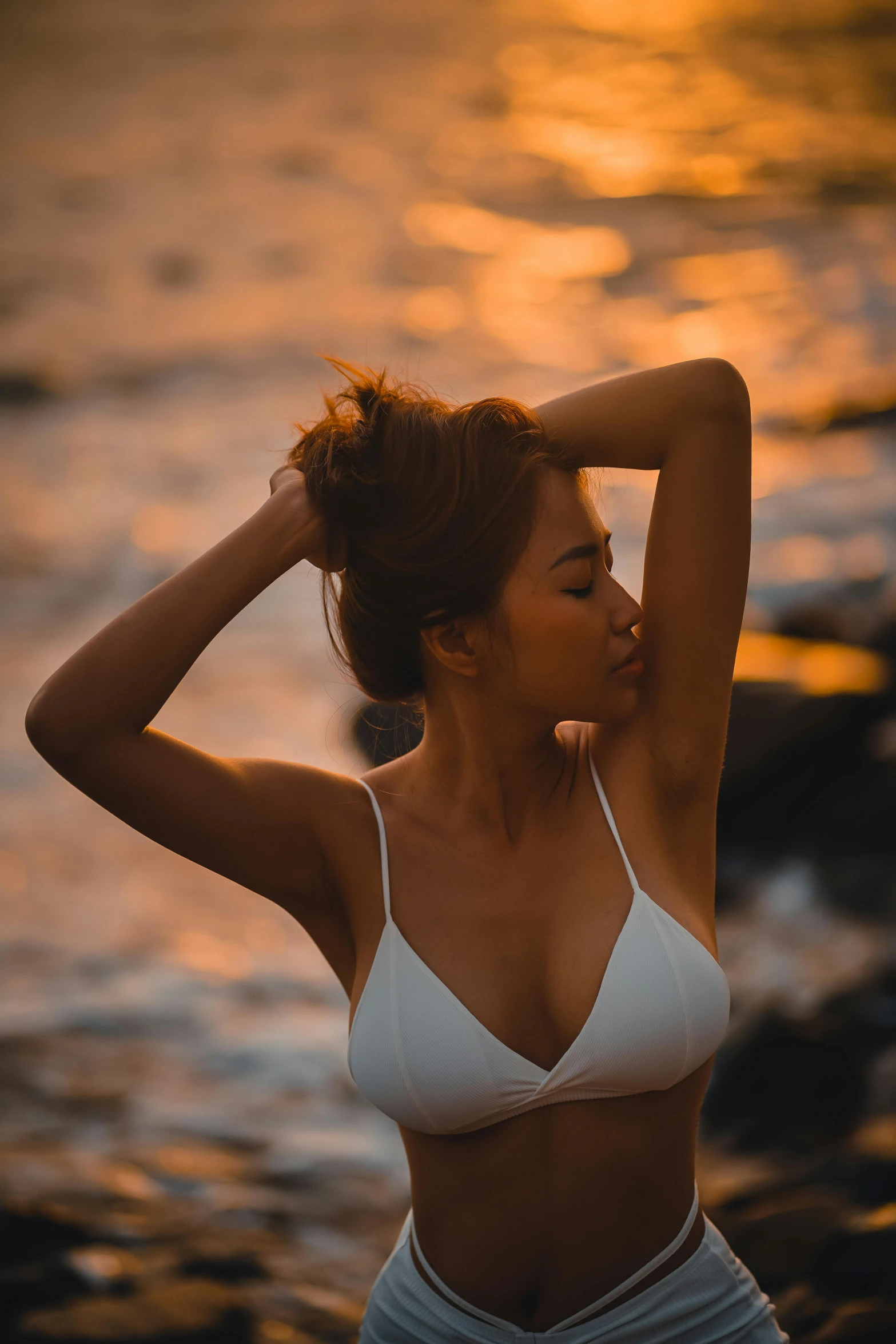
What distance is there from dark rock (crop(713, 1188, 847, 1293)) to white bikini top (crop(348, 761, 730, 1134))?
7.45 ft

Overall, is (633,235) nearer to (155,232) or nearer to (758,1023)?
(155,232)

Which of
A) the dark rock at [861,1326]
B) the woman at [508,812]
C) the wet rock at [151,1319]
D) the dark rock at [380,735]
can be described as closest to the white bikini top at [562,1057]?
the woman at [508,812]

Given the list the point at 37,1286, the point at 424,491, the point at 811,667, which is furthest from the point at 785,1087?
the point at 424,491

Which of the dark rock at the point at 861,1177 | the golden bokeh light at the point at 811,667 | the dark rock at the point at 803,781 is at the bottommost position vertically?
the dark rock at the point at 861,1177

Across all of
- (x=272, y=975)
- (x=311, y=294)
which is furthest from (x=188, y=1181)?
(x=311, y=294)

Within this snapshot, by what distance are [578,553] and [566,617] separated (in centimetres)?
9

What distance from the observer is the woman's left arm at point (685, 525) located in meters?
1.77

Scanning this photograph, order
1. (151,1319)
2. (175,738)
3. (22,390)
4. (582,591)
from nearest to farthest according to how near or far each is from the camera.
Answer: (175,738)
(582,591)
(151,1319)
(22,390)

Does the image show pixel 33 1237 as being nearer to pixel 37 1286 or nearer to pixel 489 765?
pixel 37 1286

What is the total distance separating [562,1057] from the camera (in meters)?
1.65

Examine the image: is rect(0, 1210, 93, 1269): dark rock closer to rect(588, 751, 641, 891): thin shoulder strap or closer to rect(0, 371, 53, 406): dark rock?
rect(588, 751, 641, 891): thin shoulder strap

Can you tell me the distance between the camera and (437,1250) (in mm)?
1783

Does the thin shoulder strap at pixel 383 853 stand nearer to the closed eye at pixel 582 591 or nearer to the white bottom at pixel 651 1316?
the closed eye at pixel 582 591

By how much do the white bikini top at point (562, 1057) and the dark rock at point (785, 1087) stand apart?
2800mm
